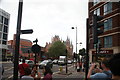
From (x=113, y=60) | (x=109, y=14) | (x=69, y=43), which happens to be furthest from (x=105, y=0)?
(x=69, y=43)

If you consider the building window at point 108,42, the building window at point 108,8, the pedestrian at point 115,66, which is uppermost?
the building window at point 108,8

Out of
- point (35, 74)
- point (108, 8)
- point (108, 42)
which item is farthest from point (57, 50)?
point (35, 74)

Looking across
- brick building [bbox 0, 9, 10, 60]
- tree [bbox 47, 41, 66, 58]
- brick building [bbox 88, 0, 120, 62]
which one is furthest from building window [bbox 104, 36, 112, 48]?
brick building [bbox 0, 9, 10, 60]

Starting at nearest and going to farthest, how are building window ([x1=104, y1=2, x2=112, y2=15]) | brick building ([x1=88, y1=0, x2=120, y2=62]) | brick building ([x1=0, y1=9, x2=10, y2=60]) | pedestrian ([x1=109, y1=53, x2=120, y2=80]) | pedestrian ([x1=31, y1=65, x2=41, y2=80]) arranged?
pedestrian ([x1=109, y1=53, x2=120, y2=80]) → pedestrian ([x1=31, y1=65, x2=41, y2=80]) → brick building ([x1=88, y1=0, x2=120, y2=62]) → building window ([x1=104, y1=2, x2=112, y2=15]) → brick building ([x1=0, y1=9, x2=10, y2=60])

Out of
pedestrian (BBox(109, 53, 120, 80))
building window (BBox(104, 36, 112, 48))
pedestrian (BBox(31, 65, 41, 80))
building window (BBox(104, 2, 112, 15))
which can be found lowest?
pedestrian (BBox(31, 65, 41, 80))

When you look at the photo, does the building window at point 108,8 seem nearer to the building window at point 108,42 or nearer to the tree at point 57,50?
the building window at point 108,42

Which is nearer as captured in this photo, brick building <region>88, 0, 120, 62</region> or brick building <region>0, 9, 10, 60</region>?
brick building <region>88, 0, 120, 62</region>

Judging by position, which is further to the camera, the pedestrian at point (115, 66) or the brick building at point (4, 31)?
the brick building at point (4, 31)

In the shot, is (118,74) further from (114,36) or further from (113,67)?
(114,36)

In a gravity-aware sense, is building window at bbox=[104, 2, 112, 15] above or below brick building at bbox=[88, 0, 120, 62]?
above

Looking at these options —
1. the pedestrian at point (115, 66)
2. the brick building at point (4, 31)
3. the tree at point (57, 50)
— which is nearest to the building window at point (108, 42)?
the pedestrian at point (115, 66)

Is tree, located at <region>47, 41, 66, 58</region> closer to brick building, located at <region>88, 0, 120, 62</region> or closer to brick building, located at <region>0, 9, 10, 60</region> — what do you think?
brick building, located at <region>0, 9, 10, 60</region>

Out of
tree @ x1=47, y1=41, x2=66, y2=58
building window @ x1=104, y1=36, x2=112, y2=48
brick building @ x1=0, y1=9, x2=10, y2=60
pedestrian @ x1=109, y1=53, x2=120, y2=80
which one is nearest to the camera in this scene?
pedestrian @ x1=109, y1=53, x2=120, y2=80

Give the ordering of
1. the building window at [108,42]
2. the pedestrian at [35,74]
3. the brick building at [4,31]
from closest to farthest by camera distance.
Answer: the pedestrian at [35,74], the building window at [108,42], the brick building at [4,31]
